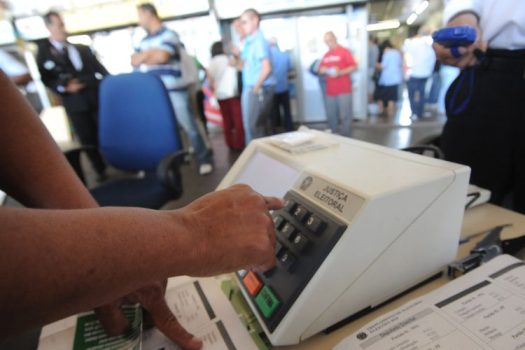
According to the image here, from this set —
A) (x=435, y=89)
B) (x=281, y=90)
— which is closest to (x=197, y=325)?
(x=281, y=90)

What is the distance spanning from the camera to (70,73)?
2406mm

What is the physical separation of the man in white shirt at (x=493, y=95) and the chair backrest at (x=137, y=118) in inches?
42.7

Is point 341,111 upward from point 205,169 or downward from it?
upward

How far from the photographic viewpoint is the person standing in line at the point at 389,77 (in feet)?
14.9

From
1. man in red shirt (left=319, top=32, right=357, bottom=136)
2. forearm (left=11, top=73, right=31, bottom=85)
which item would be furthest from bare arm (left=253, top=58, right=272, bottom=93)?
forearm (left=11, top=73, right=31, bottom=85)

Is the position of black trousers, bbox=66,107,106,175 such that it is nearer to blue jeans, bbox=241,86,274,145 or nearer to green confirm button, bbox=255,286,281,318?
blue jeans, bbox=241,86,274,145

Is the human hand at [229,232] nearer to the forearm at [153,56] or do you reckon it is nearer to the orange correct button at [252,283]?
the orange correct button at [252,283]

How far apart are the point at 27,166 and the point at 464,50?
95 cm

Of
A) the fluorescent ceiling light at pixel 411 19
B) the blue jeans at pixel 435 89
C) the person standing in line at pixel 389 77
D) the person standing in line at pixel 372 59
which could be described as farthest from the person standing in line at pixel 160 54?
the fluorescent ceiling light at pixel 411 19

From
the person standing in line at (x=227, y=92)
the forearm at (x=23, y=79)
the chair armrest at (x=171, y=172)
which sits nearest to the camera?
the chair armrest at (x=171, y=172)

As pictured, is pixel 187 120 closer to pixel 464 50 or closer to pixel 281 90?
pixel 281 90

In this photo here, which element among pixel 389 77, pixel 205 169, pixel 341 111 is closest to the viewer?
pixel 205 169

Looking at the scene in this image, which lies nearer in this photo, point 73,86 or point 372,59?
point 73,86

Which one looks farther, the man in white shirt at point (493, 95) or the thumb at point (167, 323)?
the man in white shirt at point (493, 95)
